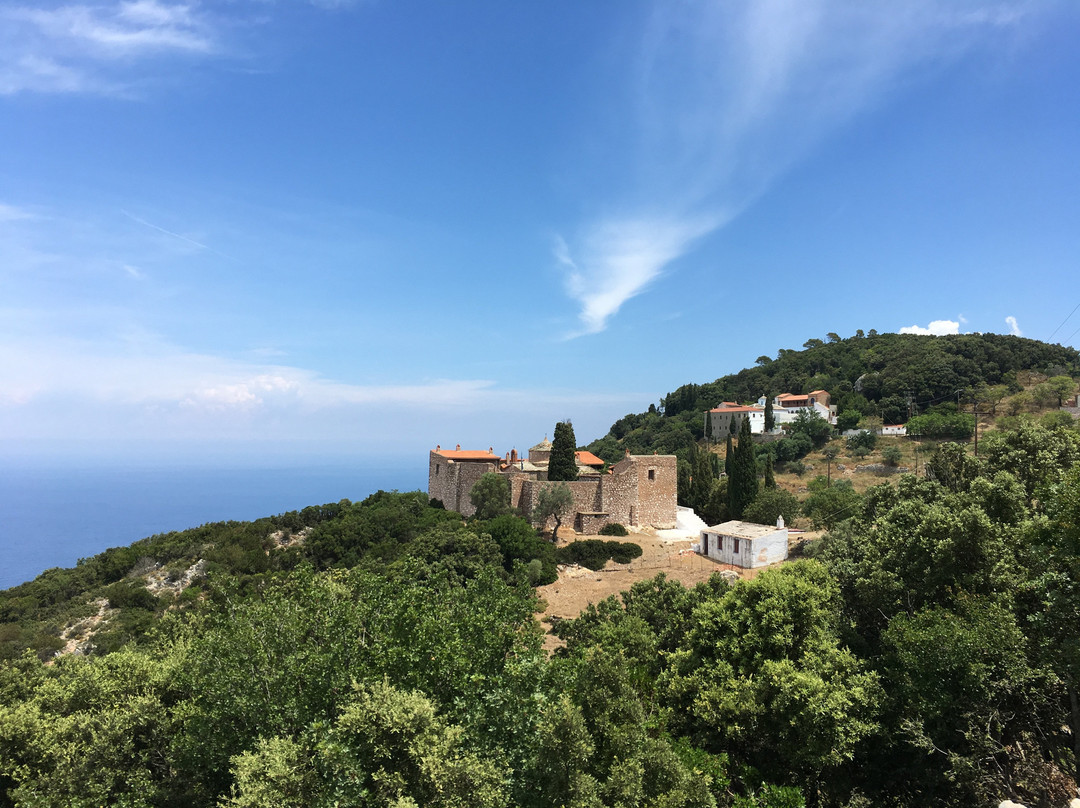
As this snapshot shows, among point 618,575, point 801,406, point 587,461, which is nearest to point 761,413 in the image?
point 801,406

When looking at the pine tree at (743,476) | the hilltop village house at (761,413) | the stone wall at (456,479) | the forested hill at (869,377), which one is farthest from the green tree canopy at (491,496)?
the hilltop village house at (761,413)

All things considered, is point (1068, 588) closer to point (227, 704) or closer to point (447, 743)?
point (447, 743)

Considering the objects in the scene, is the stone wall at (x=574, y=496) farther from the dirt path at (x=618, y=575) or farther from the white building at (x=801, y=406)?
the white building at (x=801, y=406)

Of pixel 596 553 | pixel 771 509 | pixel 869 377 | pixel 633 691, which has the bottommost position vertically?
pixel 596 553

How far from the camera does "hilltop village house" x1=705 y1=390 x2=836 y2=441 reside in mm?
81875

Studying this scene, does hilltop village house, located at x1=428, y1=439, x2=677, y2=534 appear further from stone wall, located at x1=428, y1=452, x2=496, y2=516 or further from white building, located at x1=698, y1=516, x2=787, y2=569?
white building, located at x1=698, y1=516, x2=787, y2=569

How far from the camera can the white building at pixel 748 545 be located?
1193 inches

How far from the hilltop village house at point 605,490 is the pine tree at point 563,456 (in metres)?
0.78

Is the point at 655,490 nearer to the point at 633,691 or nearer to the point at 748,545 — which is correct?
the point at 748,545

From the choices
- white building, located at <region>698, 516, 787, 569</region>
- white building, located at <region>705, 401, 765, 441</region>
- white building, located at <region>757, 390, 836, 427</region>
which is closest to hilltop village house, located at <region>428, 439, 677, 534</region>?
white building, located at <region>698, 516, 787, 569</region>

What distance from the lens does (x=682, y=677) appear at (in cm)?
1312

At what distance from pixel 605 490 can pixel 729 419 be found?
52933 mm

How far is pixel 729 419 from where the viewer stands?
278ft

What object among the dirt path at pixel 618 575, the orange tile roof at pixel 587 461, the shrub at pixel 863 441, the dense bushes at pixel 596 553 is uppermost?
the shrub at pixel 863 441
